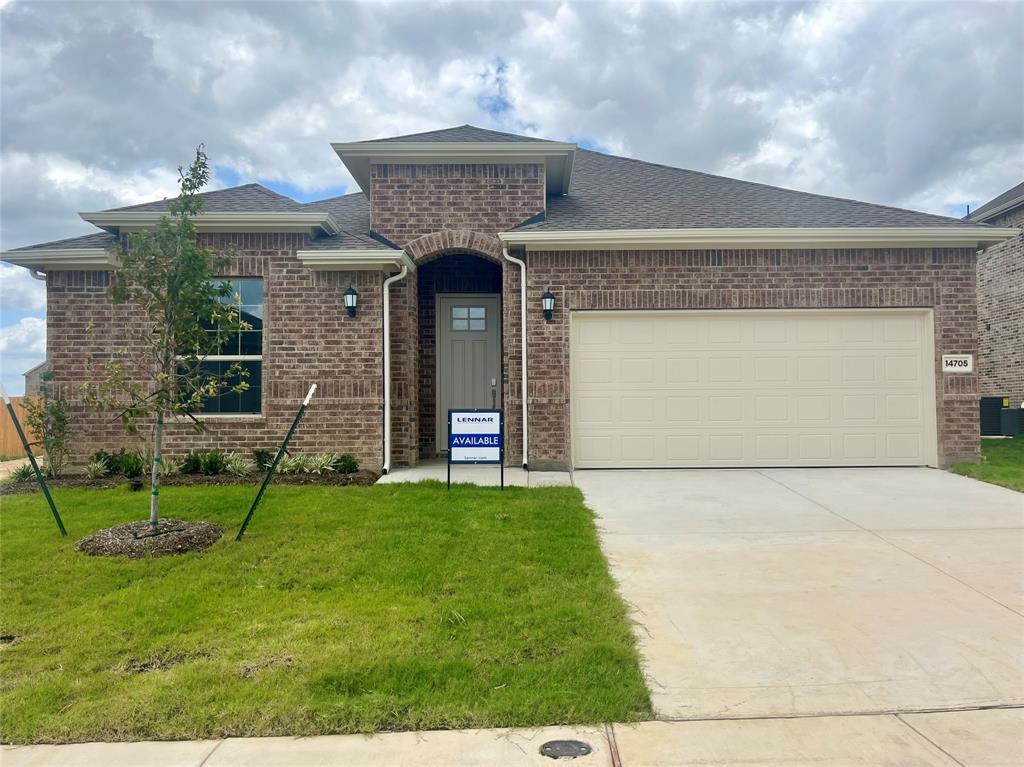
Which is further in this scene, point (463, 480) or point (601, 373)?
point (601, 373)

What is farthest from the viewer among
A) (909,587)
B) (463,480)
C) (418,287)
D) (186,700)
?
(418,287)

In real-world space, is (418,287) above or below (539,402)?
above

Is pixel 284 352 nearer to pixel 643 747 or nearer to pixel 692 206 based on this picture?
pixel 692 206

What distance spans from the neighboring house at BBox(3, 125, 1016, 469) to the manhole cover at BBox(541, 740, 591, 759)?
7087 millimetres

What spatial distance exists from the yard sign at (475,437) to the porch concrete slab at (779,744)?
531 cm

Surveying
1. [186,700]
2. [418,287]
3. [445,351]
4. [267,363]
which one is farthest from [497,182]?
[186,700]

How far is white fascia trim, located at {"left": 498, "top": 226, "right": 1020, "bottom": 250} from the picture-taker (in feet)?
32.6

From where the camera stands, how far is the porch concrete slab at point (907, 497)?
23.1 ft

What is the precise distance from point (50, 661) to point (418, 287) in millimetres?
8439

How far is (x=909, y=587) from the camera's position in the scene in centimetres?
504

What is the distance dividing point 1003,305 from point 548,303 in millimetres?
13593

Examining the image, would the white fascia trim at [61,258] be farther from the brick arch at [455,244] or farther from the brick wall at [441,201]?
the brick arch at [455,244]

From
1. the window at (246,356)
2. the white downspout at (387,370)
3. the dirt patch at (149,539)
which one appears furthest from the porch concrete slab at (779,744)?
the window at (246,356)

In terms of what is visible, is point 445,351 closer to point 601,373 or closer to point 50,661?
point 601,373
